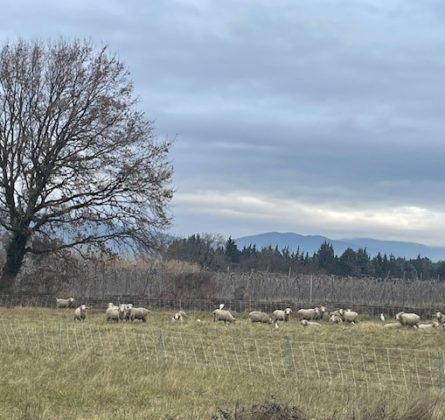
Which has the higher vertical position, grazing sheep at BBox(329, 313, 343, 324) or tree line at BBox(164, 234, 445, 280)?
tree line at BBox(164, 234, 445, 280)

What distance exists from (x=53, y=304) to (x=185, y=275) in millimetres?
7000

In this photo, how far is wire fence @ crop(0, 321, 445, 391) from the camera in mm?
10875

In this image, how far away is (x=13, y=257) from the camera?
3027 centimetres

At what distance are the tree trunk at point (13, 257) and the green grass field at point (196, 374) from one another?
12.0 meters

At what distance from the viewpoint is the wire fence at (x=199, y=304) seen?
28.1 metres

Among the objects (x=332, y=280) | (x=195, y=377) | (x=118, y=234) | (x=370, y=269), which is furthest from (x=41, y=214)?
(x=370, y=269)

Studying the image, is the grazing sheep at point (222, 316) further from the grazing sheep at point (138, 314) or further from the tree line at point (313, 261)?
the tree line at point (313, 261)

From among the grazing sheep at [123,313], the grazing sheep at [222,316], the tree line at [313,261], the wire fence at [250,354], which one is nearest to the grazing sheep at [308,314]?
the grazing sheep at [222,316]

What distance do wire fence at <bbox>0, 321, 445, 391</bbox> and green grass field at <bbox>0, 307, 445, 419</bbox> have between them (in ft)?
0.09

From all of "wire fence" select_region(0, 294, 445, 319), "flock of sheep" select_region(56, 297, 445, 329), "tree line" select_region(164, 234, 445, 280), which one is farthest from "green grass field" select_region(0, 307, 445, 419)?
"tree line" select_region(164, 234, 445, 280)

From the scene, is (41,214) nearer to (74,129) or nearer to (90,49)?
(74,129)

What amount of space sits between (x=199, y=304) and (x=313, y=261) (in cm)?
5903

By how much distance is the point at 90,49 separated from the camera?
30.1m

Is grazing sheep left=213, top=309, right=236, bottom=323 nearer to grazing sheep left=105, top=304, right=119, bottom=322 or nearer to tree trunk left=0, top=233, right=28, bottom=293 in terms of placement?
grazing sheep left=105, top=304, right=119, bottom=322
